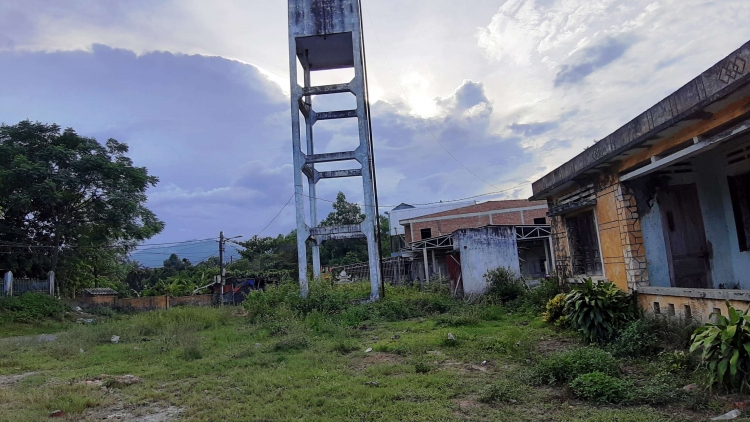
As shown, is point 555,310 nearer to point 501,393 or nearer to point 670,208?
point 670,208

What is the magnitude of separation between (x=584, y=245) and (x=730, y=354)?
16.4 feet

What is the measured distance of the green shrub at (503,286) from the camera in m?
13.4

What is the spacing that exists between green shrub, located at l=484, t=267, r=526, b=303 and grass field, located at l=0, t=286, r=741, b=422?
1.37 meters

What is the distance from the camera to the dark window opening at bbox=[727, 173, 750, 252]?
6.43 m

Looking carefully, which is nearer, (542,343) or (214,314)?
(542,343)

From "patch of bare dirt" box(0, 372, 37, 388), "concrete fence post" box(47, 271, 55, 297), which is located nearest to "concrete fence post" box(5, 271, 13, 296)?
"concrete fence post" box(47, 271, 55, 297)

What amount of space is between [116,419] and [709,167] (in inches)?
345

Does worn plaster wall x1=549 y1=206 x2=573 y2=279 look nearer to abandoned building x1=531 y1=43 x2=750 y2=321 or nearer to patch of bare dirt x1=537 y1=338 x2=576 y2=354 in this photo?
abandoned building x1=531 y1=43 x2=750 y2=321

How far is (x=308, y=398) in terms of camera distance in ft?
17.2

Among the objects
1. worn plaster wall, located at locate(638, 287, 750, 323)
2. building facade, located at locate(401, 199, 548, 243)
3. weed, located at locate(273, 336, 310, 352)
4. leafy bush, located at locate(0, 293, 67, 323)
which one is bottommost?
weed, located at locate(273, 336, 310, 352)

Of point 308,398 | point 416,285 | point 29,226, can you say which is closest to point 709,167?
point 308,398

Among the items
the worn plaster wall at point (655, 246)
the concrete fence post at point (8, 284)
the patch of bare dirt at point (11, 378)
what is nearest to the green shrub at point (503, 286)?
the worn plaster wall at point (655, 246)

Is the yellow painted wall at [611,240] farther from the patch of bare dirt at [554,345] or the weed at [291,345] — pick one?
the weed at [291,345]

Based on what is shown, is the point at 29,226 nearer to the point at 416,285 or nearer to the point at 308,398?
the point at 416,285
